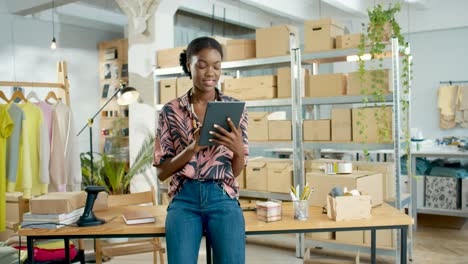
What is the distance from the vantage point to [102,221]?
2.66 metres

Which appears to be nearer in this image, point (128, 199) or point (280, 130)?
point (128, 199)

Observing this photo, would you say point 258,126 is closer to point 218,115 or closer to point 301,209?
point 301,209

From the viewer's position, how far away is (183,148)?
2355 mm

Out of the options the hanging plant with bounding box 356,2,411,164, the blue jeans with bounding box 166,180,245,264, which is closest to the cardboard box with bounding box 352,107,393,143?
the hanging plant with bounding box 356,2,411,164

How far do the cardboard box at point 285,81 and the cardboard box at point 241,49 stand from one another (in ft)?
1.65

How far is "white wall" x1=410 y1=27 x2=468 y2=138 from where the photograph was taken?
9492mm

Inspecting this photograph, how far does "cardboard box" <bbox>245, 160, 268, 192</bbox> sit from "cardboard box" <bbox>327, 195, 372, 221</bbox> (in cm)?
250

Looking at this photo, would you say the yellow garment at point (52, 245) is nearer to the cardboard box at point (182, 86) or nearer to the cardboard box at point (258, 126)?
the cardboard box at point (258, 126)

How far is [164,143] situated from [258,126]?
2.89 meters

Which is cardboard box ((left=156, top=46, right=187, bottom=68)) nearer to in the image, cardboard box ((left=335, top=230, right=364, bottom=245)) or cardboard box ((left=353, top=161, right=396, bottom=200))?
cardboard box ((left=353, top=161, right=396, bottom=200))

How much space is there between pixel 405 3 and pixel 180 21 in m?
4.31

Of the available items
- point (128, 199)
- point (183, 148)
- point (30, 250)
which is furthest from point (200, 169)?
point (128, 199)

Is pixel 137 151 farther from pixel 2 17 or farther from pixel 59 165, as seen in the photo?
pixel 2 17

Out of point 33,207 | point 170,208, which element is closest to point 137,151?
point 33,207
